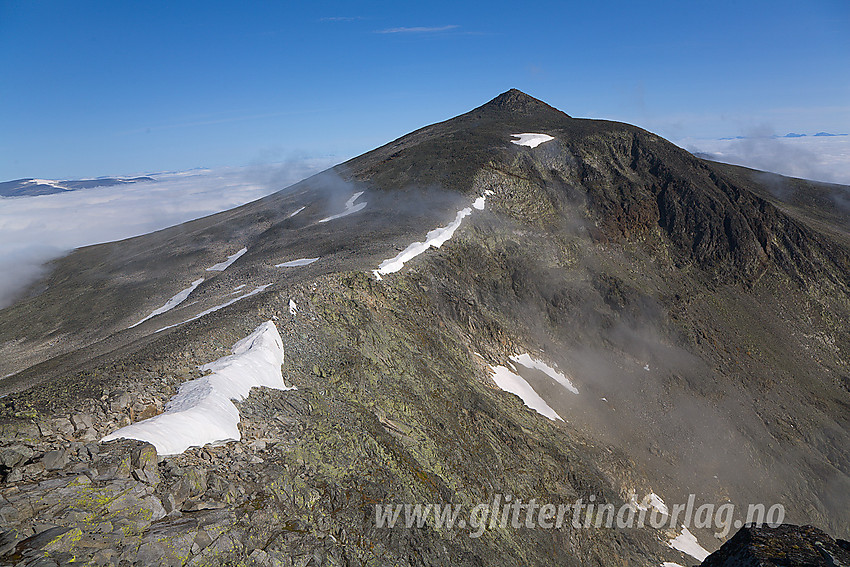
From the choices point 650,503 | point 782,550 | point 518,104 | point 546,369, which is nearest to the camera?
point 782,550

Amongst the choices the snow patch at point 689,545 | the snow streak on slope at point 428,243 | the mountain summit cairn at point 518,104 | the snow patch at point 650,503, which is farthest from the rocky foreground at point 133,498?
the mountain summit cairn at point 518,104

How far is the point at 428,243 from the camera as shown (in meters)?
43.4

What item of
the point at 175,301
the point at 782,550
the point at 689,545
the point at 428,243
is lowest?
the point at 689,545

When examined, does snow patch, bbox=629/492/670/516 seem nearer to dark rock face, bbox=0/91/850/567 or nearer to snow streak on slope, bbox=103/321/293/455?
Result: dark rock face, bbox=0/91/850/567

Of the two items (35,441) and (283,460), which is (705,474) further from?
(35,441)

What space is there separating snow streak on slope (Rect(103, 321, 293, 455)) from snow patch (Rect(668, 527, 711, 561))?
29043 mm

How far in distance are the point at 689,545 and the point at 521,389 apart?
15425 millimetres

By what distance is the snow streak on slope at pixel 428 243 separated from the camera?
3704 cm

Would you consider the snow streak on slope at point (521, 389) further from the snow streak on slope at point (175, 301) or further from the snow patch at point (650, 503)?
the snow streak on slope at point (175, 301)

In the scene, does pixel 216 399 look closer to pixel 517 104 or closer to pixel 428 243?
pixel 428 243

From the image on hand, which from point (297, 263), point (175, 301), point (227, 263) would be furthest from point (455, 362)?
point (227, 263)

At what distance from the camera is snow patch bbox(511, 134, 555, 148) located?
229 feet

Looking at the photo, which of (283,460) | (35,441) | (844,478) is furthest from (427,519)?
(844,478)

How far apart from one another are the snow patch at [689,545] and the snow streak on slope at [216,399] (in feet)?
95.3
